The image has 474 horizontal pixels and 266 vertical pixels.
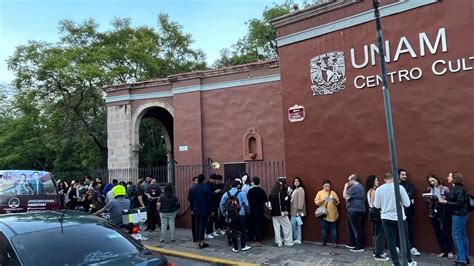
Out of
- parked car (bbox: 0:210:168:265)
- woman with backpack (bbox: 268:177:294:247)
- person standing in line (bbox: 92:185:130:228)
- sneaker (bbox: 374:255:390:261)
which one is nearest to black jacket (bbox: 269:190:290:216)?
woman with backpack (bbox: 268:177:294:247)

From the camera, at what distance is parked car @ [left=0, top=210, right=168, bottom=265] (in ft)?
13.0

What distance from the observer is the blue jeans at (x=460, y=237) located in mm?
7391

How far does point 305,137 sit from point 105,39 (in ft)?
75.5

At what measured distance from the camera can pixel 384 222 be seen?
7.53 meters

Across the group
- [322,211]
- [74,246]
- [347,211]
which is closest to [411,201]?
[347,211]

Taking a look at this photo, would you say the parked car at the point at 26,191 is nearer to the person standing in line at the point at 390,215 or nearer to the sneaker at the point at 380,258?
the sneaker at the point at 380,258

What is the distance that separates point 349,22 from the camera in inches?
381

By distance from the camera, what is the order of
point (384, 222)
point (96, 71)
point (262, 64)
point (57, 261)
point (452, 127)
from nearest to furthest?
1. point (57, 261)
2. point (384, 222)
3. point (452, 127)
4. point (262, 64)
5. point (96, 71)

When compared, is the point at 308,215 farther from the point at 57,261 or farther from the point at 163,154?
the point at 163,154

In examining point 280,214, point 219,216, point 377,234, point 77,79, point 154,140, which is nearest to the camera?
point 377,234

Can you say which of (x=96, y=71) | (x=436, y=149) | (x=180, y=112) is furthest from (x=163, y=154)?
(x=436, y=149)

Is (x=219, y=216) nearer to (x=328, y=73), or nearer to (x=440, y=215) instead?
(x=328, y=73)

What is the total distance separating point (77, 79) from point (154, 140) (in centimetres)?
755

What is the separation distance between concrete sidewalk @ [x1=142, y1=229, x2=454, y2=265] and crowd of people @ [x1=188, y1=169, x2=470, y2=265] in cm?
22
